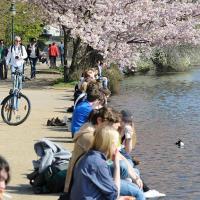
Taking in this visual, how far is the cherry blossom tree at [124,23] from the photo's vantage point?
31328 mm

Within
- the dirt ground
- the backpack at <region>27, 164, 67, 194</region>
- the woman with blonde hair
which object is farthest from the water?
the woman with blonde hair

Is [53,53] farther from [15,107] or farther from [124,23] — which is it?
[15,107]

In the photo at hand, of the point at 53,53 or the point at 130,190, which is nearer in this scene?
the point at 130,190

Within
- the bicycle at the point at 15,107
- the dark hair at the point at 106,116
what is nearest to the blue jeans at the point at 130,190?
the dark hair at the point at 106,116

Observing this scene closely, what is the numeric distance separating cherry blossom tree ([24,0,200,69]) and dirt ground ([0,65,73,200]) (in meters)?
4.88

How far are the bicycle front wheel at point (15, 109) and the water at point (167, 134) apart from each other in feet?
9.09

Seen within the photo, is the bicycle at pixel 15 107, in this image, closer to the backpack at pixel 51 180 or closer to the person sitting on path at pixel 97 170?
the backpack at pixel 51 180

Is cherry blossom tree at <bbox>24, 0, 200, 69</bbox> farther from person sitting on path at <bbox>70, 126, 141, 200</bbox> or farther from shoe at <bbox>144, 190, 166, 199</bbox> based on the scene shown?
person sitting on path at <bbox>70, 126, 141, 200</bbox>

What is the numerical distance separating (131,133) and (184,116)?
10997 millimetres

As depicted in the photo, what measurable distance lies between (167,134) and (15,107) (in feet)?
12.8

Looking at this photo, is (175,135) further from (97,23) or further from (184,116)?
(97,23)

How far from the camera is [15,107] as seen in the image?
Result: 51.0ft

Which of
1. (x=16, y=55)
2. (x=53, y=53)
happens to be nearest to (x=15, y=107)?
(x=16, y=55)

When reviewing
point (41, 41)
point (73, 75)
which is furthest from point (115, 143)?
point (41, 41)
